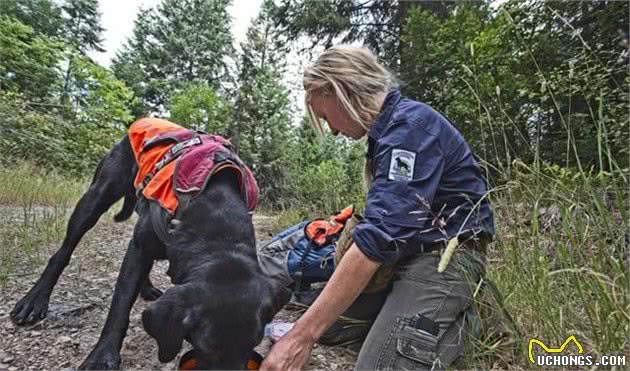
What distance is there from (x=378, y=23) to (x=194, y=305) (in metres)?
9.86

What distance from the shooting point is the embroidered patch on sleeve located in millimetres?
1710

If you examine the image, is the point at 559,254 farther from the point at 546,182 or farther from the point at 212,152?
the point at 212,152

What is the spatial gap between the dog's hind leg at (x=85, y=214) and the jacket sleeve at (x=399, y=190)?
1.81 m

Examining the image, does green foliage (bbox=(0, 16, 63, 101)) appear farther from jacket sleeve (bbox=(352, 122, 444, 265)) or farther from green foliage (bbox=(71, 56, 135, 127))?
jacket sleeve (bbox=(352, 122, 444, 265))

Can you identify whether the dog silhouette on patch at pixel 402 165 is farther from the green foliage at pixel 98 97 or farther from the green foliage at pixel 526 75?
the green foliage at pixel 98 97

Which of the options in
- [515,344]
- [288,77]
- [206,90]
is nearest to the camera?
[515,344]

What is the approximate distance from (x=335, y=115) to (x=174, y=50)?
2090 cm

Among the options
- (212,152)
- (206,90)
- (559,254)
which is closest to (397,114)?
(559,254)

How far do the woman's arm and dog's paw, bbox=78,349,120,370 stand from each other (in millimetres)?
801

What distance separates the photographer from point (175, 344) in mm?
1634

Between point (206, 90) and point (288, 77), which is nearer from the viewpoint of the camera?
point (288, 77)

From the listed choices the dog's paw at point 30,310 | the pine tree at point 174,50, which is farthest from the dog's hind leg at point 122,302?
the pine tree at point 174,50

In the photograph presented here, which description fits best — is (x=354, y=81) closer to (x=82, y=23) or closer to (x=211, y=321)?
(x=211, y=321)

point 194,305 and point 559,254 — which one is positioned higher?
point 559,254
